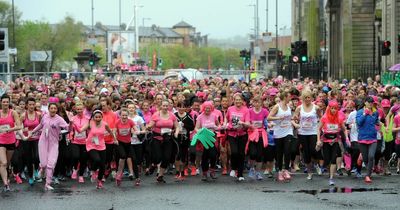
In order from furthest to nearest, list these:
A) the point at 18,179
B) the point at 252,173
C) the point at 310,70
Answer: the point at 310,70
the point at 252,173
the point at 18,179

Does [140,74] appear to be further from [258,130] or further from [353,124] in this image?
[258,130]

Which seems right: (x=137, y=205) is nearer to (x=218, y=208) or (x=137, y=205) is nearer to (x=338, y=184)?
(x=218, y=208)

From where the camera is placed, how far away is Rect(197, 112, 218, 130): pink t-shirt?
67.1ft

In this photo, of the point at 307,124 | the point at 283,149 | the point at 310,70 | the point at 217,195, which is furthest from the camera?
the point at 310,70

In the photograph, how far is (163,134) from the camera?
66.8 ft

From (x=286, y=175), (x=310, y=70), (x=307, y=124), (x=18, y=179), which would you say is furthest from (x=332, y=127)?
(x=310, y=70)

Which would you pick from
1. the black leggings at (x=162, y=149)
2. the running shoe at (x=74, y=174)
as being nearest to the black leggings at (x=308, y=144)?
the black leggings at (x=162, y=149)

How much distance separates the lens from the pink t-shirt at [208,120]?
20.4m

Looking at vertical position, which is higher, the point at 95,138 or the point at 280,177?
the point at 95,138

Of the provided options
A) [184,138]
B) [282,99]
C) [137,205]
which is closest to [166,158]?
[184,138]

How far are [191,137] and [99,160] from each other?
259 cm

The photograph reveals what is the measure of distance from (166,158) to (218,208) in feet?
14.6

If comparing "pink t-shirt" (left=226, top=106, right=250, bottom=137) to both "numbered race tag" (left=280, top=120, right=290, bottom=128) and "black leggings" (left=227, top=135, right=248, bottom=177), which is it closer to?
"black leggings" (left=227, top=135, right=248, bottom=177)

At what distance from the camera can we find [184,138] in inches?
841
